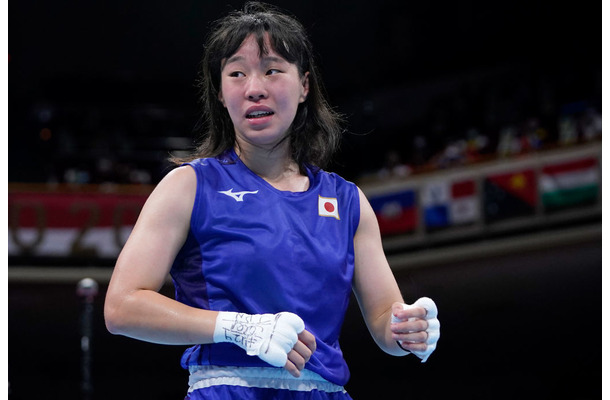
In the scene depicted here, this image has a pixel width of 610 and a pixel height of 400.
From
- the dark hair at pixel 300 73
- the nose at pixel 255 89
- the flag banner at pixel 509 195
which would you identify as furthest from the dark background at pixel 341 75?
the nose at pixel 255 89

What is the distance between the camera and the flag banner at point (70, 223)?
873cm

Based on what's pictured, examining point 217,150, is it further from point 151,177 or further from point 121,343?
point 151,177

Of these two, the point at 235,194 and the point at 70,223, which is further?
the point at 70,223

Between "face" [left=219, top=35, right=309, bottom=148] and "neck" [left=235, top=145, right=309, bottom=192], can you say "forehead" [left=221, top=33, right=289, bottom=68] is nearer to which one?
"face" [left=219, top=35, right=309, bottom=148]

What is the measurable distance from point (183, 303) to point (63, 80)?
12373 mm

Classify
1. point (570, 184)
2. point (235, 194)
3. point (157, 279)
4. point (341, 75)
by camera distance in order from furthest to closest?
1. point (341, 75)
2. point (570, 184)
3. point (235, 194)
4. point (157, 279)

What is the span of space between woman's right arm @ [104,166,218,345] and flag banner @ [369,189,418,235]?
738 centimetres

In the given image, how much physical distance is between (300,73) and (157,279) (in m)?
0.62

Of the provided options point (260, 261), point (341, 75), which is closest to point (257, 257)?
point (260, 261)

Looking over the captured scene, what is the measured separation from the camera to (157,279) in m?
1.66

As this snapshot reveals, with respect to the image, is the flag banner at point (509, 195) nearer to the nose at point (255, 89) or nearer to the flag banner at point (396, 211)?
the flag banner at point (396, 211)

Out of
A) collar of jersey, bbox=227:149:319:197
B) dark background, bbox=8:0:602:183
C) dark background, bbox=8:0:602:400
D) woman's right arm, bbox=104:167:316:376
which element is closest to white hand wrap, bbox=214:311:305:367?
woman's right arm, bbox=104:167:316:376

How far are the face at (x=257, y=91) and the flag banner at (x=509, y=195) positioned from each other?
23.5ft

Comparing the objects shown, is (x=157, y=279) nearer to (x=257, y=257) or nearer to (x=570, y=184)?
(x=257, y=257)
